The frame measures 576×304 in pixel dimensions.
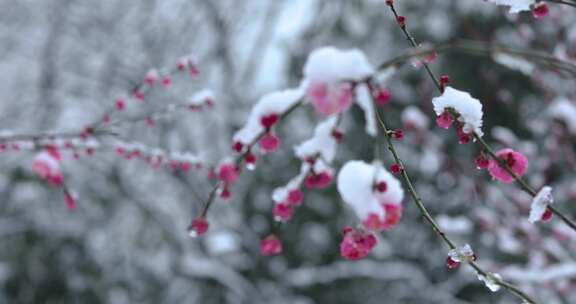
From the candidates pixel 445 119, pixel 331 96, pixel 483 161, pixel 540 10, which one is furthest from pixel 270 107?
pixel 540 10

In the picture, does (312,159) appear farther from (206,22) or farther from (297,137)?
(206,22)

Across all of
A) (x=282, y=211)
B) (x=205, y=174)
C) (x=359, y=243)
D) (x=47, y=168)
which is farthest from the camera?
(x=205, y=174)

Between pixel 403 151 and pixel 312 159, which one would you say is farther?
pixel 403 151

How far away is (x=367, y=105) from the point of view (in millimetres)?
657

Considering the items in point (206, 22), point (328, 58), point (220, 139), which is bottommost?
point (328, 58)

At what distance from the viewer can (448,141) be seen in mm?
5980

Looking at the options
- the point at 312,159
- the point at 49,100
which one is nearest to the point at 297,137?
the point at 49,100

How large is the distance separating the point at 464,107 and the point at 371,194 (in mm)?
315

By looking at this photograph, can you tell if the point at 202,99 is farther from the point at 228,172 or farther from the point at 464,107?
the point at 464,107

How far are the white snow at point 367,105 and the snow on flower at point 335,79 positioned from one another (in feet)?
0.04

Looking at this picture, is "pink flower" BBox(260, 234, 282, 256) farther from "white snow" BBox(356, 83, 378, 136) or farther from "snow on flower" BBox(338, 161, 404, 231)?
"white snow" BBox(356, 83, 378, 136)

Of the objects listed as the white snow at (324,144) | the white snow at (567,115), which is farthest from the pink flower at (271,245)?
the white snow at (567,115)

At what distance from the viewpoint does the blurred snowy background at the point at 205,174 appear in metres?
5.76

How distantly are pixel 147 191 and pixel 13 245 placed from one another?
178 centimetres
